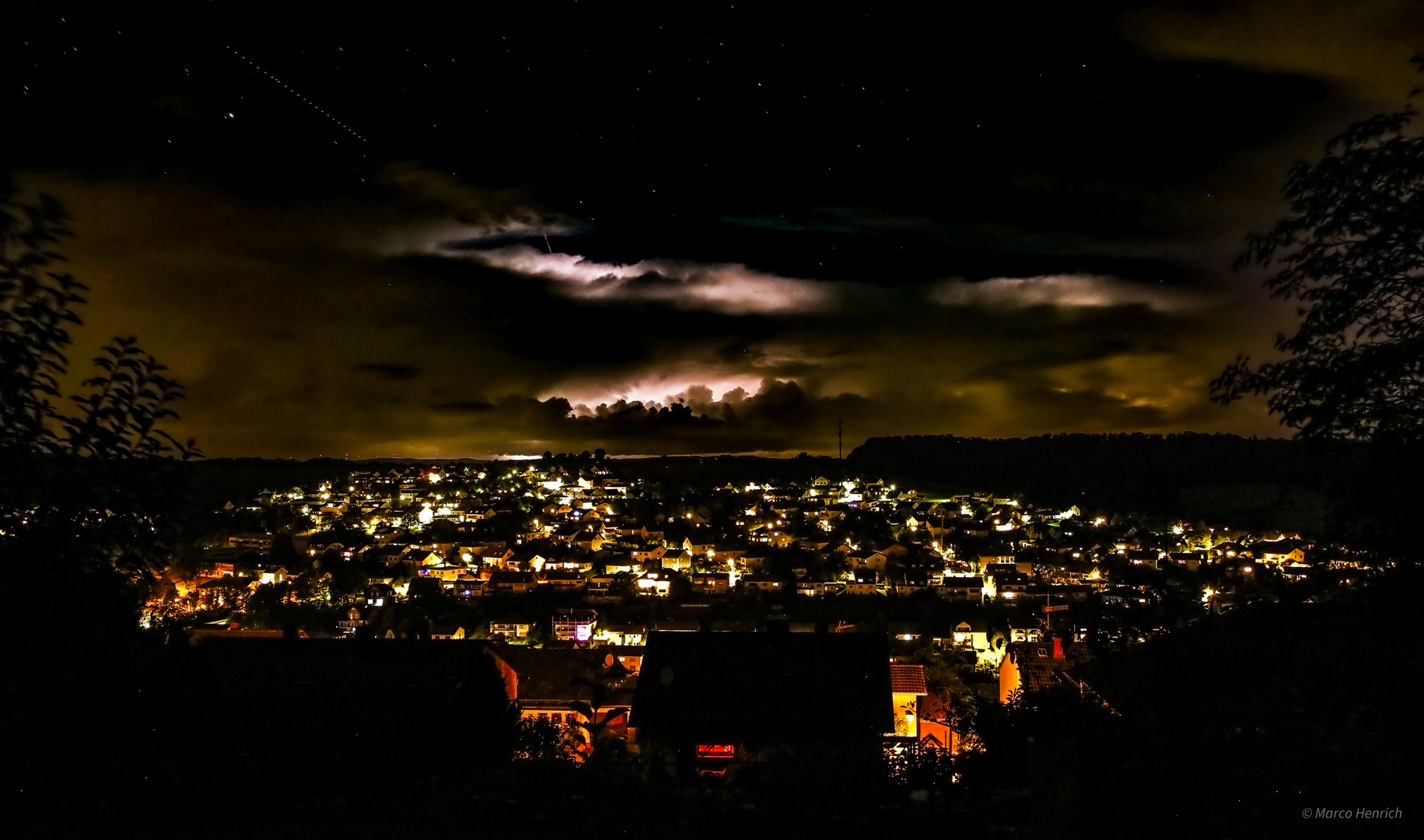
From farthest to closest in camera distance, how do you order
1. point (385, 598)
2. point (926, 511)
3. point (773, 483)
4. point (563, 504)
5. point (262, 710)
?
point (773, 483)
point (563, 504)
point (926, 511)
point (385, 598)
point (262, 710)

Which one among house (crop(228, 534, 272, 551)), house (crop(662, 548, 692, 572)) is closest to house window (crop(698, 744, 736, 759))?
house (crop(662, 548, 692, 572))

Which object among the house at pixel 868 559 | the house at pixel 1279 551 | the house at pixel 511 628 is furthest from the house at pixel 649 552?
→ the house at pixel 1279 551

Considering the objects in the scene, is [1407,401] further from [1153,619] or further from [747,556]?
[747,556]

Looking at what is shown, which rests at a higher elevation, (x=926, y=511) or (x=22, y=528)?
(x=926, y=511)

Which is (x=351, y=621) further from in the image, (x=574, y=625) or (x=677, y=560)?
(x=677, y=560)

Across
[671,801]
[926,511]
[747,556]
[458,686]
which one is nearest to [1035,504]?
[926,511]

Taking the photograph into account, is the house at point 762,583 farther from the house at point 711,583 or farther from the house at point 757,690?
the house at point 757,690

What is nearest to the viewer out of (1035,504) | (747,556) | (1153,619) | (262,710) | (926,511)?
(1153,619)
